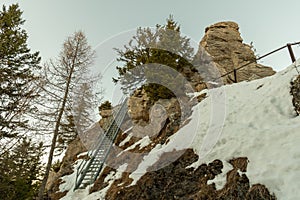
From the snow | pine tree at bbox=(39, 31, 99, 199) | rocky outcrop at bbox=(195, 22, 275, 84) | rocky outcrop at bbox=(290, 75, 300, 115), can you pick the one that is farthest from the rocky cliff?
pine tree at bbox=(39, 31, 99, 199)

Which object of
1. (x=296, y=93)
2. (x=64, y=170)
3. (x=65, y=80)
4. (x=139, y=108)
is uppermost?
(x=65, y=80)

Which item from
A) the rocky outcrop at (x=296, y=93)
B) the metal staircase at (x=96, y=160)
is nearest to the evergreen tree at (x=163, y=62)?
the metal staircase at (x=96, y=160)

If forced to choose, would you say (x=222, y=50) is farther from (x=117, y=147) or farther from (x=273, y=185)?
(x=273, y=185)

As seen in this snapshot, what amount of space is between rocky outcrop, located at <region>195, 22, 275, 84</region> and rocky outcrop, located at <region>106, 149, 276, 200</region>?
919 centimetres

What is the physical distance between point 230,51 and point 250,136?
1369 cm

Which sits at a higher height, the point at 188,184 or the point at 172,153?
the point at 172,153

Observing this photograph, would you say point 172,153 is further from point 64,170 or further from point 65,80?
point 64,170

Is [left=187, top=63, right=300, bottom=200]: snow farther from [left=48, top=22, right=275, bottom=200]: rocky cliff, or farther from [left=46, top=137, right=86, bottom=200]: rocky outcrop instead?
[left=46, top=137, right=86, bottom=200]: rocky outcrop

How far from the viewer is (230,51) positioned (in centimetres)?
1780

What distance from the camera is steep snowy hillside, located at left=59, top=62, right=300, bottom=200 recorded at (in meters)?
4.13

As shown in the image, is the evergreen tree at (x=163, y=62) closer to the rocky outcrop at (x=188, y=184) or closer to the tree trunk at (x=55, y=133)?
the tree trunk at (x=55, y=133)

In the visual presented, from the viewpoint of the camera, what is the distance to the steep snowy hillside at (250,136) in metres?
4.13

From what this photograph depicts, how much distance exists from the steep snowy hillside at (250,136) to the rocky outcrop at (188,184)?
170mm

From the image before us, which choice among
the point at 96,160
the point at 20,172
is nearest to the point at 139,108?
the point at 96,160
